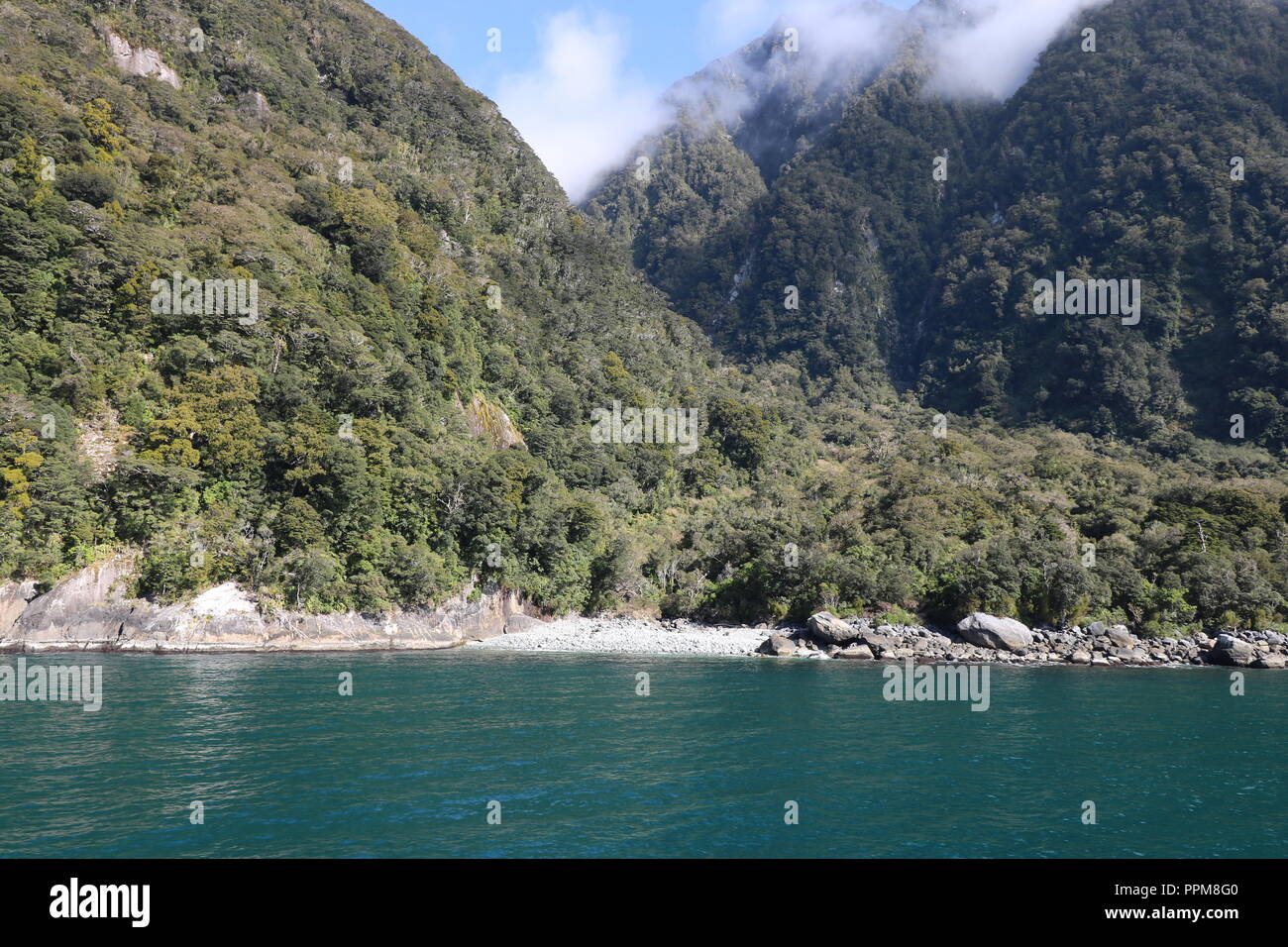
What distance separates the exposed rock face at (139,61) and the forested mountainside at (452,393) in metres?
0.37

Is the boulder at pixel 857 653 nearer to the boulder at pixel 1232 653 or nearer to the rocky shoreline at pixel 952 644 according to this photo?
the rocky shoreline at pixel 952 644

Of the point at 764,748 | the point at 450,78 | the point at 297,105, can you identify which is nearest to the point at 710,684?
the point at 764,748

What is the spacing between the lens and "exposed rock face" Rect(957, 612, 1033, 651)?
4831 cm

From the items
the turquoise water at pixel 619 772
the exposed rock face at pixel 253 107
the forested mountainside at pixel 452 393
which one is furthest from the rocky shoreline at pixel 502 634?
the exposed rock face at pixel 253 107

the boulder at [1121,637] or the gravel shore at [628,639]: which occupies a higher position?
the boulder at [1121,637]

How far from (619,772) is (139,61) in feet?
306

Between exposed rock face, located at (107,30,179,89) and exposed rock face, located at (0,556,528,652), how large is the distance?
6131 cm

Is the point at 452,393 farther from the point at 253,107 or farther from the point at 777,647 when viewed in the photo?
the point at 253,107

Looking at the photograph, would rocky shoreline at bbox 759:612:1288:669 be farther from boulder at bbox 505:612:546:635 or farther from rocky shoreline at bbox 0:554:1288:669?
boulder at bbox 505:612:546:635

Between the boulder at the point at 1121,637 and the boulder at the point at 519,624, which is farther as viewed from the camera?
the boulder at the point at 519,624

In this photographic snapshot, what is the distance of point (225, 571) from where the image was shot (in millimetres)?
44938

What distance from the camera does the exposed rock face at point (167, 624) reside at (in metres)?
39.1
